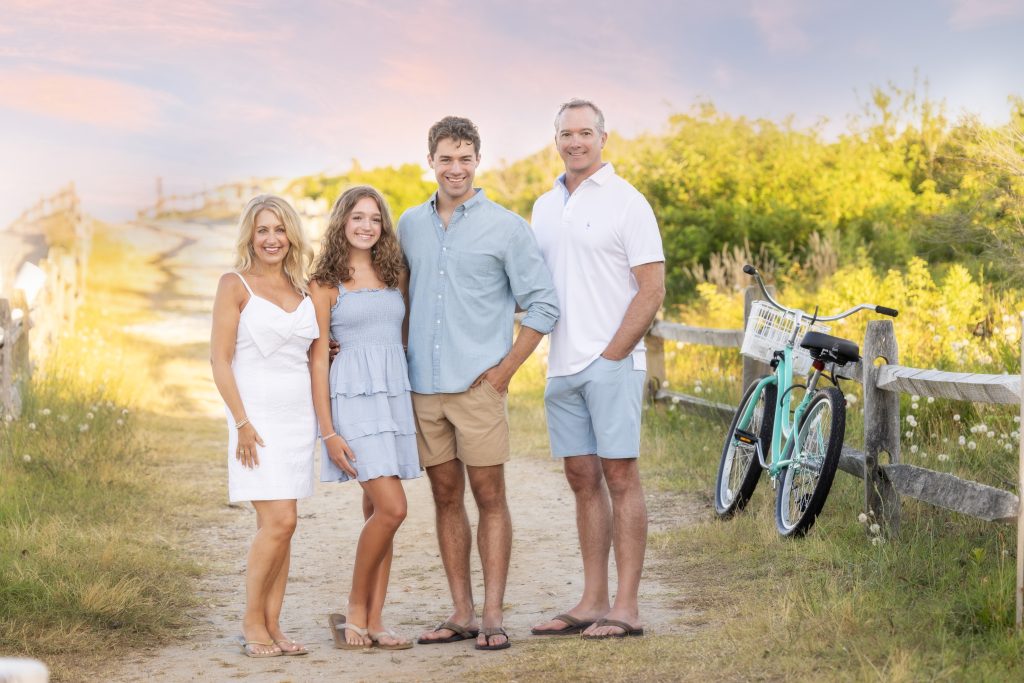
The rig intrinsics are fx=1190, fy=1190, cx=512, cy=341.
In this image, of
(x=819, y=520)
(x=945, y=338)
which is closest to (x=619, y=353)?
(x=819, y=520)

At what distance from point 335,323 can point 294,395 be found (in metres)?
0.34

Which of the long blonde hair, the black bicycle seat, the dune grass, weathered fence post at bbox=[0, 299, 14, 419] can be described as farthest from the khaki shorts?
weathered fence post at bbox=[0, 299, 14, 419]

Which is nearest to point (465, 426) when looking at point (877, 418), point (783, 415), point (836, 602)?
point (836, 602)

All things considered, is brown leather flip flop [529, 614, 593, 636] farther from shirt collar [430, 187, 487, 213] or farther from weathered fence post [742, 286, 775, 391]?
weathered fence post [742, 286, 775, 391]

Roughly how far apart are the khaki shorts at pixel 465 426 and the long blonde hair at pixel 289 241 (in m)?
0.72

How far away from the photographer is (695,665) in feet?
14.9

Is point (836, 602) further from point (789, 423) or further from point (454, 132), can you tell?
point (454, 132)

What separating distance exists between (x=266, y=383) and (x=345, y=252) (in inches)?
24.9

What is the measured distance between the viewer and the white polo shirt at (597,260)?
5.07 m

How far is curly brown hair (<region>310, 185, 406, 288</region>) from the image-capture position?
4.93 metres

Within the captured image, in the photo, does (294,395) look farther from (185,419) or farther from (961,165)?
(961,165)

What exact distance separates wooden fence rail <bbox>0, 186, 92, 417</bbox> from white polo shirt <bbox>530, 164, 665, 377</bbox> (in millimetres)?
5037

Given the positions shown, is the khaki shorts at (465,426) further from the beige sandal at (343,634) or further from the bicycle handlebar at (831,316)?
the bicycle handlebar at (831,316)

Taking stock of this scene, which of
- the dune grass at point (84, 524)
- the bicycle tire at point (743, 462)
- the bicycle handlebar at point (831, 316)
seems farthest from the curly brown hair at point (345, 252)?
the bicycle tire at point (743, 462)
